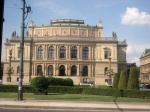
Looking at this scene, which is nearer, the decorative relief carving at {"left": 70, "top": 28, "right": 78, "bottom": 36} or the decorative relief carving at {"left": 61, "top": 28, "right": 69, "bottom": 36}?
the decorative relief carving at {"left": 61, "top": 28, "right": 69, "bottom": 36}

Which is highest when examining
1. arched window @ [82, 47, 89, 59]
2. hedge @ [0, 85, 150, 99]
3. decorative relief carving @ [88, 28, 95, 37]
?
decorative relief carving @ [88, 28, 95, 37]

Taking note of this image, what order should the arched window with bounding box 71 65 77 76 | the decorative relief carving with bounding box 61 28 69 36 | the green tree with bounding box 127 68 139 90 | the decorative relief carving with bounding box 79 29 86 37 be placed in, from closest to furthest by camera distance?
the green tree with bounding box 127 68 139 90
the arched window with bounding box 71 65 77 76
the decorative relief carving with bounding box 61 28 69 36
the decorative relief carving with bounding box 79 29 86 37

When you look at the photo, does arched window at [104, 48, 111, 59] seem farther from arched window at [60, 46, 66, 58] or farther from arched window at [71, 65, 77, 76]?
arched window at [60, 46, 66, 58]

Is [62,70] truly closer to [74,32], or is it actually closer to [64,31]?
[64,31]

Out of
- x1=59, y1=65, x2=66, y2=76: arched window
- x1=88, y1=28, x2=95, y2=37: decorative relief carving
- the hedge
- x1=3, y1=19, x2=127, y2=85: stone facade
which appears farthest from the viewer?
x1=88, y1=28, x2=95, y2=37: decorative relief carving

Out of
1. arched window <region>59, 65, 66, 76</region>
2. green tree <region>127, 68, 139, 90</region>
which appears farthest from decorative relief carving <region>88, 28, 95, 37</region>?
green tree <region>127, 68, 139, 90</region>

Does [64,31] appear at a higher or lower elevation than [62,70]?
higher

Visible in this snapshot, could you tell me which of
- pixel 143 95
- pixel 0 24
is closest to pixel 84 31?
pixel 143 95

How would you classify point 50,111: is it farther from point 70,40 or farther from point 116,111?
point 70,40

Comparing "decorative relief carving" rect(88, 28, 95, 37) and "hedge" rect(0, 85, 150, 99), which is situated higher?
"decorative relief carving" rect(88, 28, 95, 37)

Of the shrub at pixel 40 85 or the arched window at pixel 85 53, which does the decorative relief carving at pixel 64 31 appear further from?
the shrub at pixel 40 85

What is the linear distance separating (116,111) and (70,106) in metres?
3.40

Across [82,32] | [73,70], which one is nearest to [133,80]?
[73,70]

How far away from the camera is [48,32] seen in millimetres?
111562
